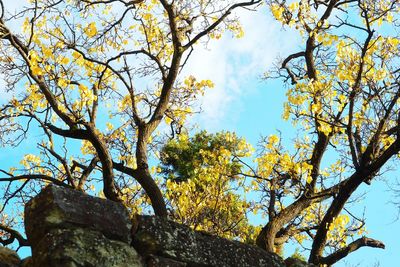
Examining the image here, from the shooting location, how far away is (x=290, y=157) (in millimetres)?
8523

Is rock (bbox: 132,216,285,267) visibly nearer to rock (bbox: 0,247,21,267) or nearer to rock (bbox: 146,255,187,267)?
rock (bbox: 146,255,187,267)

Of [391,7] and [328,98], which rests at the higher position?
[391,7]

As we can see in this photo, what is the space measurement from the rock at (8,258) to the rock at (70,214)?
306 millimetres

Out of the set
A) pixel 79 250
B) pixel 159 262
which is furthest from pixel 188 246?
pixel 79 250

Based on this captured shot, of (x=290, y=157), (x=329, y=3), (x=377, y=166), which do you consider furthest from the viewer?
(x=329, y=3)

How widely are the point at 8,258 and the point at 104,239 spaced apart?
79cm

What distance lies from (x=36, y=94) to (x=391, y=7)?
18.9 feet

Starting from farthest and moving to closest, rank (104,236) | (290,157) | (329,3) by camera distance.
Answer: (329,3) → (290,157) → (104,236)

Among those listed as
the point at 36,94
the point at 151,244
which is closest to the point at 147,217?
the point at 151,244

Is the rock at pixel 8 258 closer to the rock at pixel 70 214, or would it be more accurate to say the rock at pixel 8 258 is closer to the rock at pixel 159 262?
the rock at pixel 70 214

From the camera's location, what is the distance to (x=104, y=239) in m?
3.48

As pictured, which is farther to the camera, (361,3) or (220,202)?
(220,202)

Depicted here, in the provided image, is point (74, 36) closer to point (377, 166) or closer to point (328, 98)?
point (328, 98)

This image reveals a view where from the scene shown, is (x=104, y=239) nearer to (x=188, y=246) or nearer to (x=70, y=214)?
(x=70, y=214)
